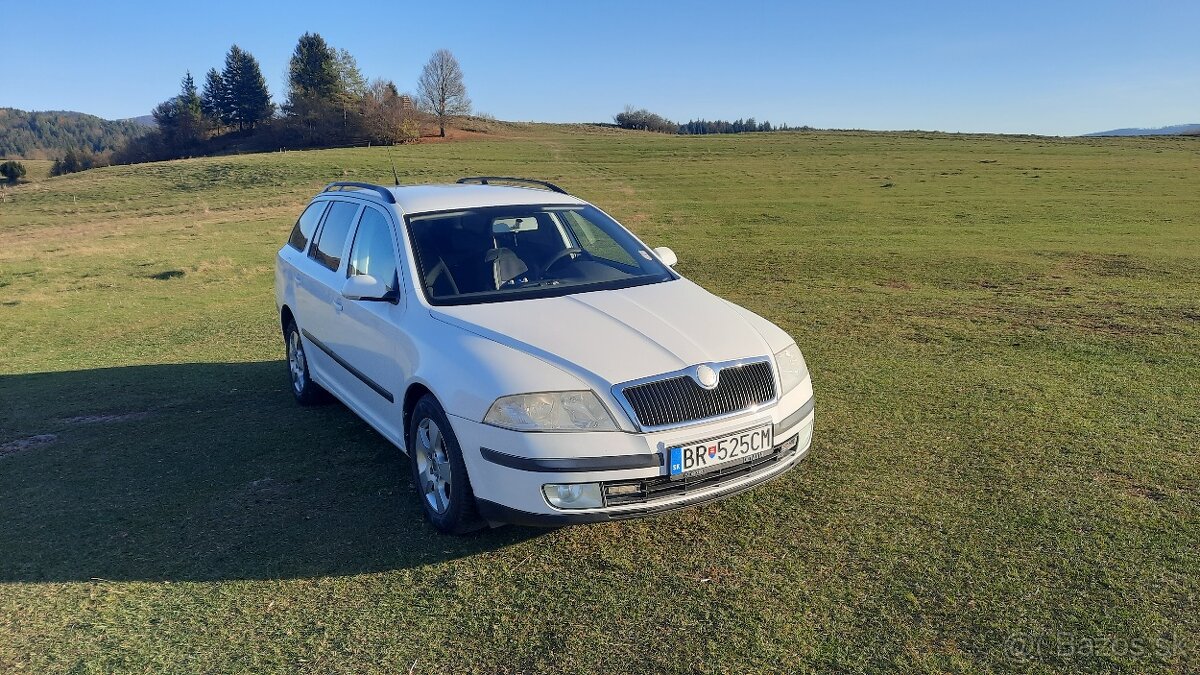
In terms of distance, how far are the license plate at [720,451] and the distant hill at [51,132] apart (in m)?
168

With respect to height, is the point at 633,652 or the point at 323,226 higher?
the point at 323,226

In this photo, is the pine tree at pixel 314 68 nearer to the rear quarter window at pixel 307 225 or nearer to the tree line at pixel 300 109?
the tree line at pixel 300 109

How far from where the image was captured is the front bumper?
3324mm

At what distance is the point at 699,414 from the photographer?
3.45 metres

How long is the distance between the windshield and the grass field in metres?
1.24

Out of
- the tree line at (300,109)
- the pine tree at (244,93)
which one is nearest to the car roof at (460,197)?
the tree line at (300,109)

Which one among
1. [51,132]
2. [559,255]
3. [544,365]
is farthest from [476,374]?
[51,132]

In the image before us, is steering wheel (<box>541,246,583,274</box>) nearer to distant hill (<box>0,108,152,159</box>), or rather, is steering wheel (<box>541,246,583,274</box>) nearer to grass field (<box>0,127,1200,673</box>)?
grass field (<box>0,127,1200,673</box>)

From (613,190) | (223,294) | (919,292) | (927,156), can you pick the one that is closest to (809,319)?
(919,292)

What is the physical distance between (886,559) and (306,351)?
4.36 metres

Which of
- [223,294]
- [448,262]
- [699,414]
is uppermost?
[448,262]

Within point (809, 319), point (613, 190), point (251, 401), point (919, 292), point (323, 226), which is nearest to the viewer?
point (323, 226)

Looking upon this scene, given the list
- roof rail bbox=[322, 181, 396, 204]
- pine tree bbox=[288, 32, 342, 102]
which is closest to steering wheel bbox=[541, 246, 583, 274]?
roof rail bbox=[322, 181, 396, 204]

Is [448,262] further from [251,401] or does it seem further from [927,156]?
[927,156]
